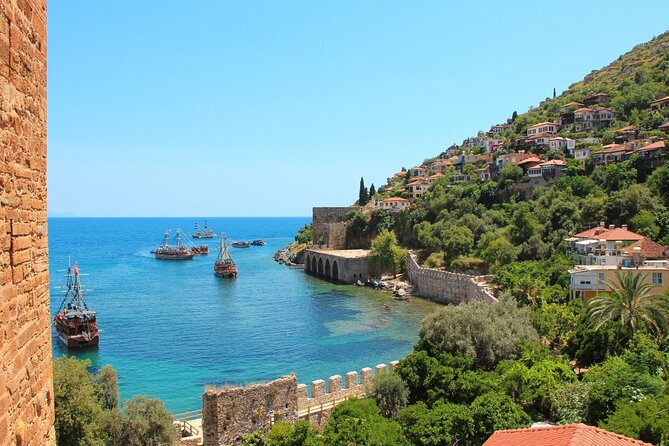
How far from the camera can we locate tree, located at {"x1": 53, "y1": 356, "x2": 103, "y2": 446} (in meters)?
12.7

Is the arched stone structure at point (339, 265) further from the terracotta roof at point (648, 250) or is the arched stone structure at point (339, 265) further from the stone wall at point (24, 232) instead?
the stone wall at point (24, 232)

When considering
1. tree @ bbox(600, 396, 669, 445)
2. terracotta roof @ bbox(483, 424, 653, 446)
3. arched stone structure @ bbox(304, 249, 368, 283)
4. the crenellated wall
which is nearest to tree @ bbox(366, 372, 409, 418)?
→ the crenellated wall

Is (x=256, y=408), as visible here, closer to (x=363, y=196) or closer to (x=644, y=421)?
(x=644, y=421)

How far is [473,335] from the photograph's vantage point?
738 inches

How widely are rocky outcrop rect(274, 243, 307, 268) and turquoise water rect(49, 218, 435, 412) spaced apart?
41.7 ft

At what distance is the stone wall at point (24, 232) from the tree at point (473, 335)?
1540 centimetres

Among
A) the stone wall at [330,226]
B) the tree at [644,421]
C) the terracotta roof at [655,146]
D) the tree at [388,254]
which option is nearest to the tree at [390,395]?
the tree at [644,421]

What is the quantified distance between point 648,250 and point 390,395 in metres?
16.9

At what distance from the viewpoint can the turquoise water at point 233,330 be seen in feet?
77.8

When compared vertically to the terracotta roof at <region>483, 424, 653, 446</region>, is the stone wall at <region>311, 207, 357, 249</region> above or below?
above

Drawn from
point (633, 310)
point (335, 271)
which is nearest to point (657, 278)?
point (633, 310)

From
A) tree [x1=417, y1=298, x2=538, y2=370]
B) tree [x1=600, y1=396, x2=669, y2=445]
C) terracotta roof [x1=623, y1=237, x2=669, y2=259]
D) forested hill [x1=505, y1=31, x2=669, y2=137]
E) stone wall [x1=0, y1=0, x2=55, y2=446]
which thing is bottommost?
tree [x1=600, y1=396, x2=669, y2=445]

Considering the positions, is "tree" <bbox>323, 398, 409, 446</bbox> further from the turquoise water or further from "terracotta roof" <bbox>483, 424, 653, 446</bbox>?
the turquoise water

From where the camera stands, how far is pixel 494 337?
18.7m
